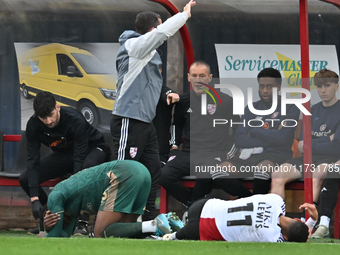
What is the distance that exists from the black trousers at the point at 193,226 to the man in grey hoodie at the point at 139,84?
804 mm

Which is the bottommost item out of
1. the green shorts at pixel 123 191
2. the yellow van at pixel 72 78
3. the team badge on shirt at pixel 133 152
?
the green shorts at pixel 123 191

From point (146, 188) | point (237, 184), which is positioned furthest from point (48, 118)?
point (237, 184)

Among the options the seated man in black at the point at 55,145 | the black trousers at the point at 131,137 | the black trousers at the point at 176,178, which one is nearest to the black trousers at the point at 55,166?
the seated man in black at the point at 55,145

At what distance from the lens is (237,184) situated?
5.65 m

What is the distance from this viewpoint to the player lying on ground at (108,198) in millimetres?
4414

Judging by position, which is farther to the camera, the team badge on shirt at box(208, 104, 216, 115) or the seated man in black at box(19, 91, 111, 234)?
the team badge on shirt at box(208, 104, 216, 115)

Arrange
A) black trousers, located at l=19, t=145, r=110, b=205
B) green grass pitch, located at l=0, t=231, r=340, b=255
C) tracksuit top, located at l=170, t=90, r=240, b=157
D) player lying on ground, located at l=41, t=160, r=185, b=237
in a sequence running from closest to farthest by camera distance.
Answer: green grass pitch, located at l=0, t=231, r=340, b=255, player lying on ground, located at l=41, t=160, r=185, b=237, black trousers, located at l=19, t=145, r=110, b=205, tracksuit top, located at l=170, t=90, r=240, b=157

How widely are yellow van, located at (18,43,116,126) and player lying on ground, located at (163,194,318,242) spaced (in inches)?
115

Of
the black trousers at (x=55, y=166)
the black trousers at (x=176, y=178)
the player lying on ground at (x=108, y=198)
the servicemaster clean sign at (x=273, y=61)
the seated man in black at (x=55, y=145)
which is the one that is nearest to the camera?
the player lying on ground at (x=108, y=198)

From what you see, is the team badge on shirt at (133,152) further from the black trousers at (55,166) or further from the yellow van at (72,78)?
the yellow van at (72,78)

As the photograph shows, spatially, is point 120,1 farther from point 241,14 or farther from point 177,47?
point 241,14

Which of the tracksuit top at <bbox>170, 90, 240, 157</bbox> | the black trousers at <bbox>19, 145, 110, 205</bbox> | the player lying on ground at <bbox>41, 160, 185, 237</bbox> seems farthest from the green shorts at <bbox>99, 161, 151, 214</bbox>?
the tracksuit top at <bbox>170, 90, 240, 157</bbox>

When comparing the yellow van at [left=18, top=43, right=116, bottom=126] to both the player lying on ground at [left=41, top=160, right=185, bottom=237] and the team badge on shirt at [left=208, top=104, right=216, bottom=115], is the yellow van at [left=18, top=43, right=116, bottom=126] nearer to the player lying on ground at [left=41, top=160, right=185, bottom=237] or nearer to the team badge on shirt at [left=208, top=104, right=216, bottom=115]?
the team badge on shirt at [left=208, top=104, right=216, bottom=115]

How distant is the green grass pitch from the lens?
130 inches
